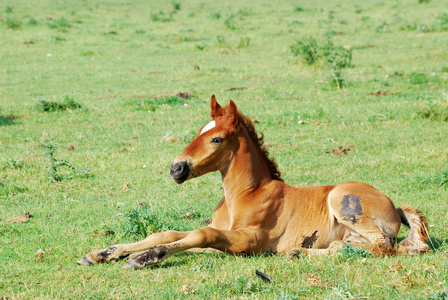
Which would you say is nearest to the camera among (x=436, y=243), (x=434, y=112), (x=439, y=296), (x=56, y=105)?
(x=439, y=296)

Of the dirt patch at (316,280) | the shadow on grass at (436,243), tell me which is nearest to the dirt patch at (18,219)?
the dirt patch at (316,280)

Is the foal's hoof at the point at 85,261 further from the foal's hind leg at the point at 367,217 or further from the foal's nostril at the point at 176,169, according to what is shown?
the foal's hind leg at the point at 367,217

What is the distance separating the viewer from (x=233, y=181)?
19.2 feet

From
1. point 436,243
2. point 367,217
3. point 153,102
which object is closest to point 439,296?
point 367,217

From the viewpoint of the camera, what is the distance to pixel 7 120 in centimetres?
1262

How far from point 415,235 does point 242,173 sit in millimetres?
1969

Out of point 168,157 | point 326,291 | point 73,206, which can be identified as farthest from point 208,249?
point 168,157

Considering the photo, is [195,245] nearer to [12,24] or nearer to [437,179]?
[437,179]

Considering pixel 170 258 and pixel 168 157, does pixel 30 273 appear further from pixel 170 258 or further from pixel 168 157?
pixel 168 157

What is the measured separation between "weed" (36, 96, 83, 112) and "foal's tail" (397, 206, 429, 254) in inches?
390

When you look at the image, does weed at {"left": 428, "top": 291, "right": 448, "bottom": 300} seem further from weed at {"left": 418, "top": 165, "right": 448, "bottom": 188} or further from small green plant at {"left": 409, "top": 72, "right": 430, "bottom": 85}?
small green plant at {"left": 409, "top": 72, "right": 430, "bottom": 85}

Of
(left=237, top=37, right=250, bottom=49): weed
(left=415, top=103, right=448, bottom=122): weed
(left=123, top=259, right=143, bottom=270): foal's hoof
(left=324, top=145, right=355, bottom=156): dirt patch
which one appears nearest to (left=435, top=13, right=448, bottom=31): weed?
(left=237, top=37, right=250, bottom=49): weed

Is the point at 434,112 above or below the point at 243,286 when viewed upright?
below

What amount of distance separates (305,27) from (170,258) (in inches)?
936
